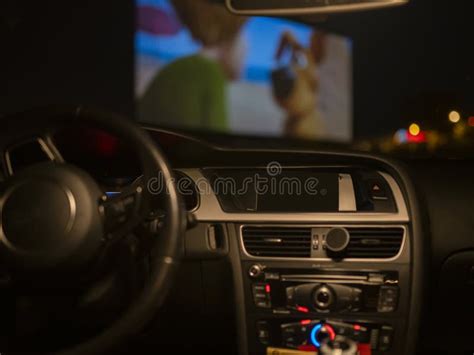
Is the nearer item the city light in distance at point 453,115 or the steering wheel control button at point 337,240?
the steering wheel control button at point 337,240

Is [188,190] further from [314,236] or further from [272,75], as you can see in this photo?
[272,75]

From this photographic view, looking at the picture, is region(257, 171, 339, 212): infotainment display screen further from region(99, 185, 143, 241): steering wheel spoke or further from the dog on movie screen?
the dog on movie screen

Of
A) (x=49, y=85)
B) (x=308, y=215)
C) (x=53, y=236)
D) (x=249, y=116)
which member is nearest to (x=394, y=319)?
(x=308, y=215)

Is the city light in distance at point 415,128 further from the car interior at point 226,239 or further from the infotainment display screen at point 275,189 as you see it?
the infotainment display screen at point 275,189

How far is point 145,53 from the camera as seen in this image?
27.0 feet

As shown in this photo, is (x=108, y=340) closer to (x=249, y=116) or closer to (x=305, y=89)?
(x=249, y=116)

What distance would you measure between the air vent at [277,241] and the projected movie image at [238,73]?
4.70m

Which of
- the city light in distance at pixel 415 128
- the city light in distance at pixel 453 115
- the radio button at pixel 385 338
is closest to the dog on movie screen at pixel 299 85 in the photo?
the city light in distance at pixel 415 128

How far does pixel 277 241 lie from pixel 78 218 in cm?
84

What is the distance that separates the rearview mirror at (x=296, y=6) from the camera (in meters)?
1.83

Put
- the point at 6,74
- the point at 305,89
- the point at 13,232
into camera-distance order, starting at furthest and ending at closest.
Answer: the point at 305,89, the point at 6,74, the point at 13,232

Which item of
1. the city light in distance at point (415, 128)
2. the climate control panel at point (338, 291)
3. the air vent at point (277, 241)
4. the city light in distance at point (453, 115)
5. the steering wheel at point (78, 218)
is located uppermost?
the steering wheel at point (78, 218)

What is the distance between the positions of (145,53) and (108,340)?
7.25 meters

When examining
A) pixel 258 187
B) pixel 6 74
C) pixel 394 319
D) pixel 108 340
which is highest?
pixel 6 74
